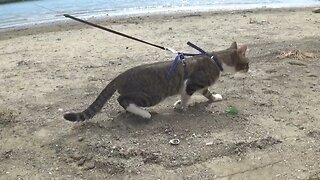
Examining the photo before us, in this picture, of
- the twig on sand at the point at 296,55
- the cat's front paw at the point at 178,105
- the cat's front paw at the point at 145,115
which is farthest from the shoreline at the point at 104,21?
the cat's front paw at the point at 145,115

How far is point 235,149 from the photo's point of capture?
5086mm

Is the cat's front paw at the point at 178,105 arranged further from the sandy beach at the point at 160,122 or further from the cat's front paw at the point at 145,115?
the cat's front paw at the point at 145,115

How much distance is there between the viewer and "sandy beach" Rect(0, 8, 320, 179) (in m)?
4.86

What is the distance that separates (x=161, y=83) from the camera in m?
5.99

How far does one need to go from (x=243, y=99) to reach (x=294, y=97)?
0.67m

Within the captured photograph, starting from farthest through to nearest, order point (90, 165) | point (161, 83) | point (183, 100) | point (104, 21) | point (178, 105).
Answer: point (104, 21)
point (178, 105)
point (183, 100)
point (161, 83)
point (90, 165)

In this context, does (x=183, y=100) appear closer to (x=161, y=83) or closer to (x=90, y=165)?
(x=161, y=83)

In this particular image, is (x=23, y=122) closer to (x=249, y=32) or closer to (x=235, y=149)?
(x=235, y=149)

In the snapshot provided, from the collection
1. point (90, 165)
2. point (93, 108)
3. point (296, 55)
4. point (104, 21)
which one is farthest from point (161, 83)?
point (104, 21)

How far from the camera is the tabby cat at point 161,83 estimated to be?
583 cm

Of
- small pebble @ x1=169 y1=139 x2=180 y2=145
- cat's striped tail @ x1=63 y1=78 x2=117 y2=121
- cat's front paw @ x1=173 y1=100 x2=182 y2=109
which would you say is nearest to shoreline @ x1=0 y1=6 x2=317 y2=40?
cat's front paw @ x1=173 y1=100 x2=182 y2=109

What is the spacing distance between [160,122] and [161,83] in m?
0.49

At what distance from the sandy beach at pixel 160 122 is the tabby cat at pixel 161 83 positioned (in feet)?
0.57

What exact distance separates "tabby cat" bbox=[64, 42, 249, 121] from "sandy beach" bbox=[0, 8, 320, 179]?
17 cm
